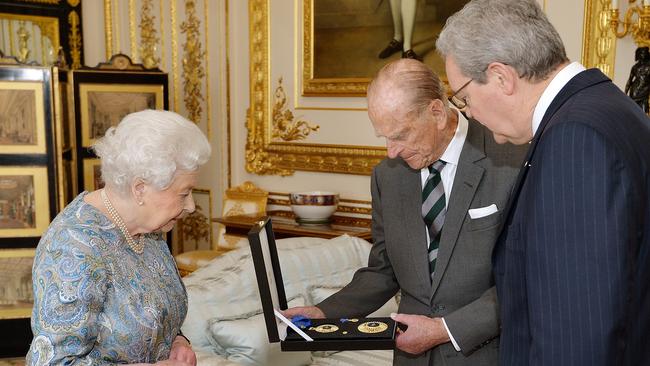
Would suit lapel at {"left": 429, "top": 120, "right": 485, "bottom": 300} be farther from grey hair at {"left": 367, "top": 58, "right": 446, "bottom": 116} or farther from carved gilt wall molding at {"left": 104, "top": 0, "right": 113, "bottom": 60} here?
carved gilt wall molding at {"left": 104, "top": 0, "right": 113, "bottom": 60}

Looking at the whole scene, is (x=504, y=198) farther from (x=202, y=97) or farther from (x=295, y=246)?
(x=202, y=97)

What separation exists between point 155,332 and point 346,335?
480 millimetres

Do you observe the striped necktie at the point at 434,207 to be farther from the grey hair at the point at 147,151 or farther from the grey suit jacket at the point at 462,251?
the grey hair at the point at 147,151

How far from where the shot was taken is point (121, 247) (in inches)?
63.2

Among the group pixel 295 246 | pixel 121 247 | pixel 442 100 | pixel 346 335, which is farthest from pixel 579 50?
pixel 121 247

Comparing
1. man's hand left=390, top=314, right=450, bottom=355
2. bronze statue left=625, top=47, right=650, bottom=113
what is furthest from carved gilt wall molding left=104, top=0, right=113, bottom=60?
man's hand left=390, top=314, right=450, bottom=355

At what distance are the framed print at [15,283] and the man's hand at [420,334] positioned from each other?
3608 millimetres

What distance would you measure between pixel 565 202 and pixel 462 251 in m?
0.72

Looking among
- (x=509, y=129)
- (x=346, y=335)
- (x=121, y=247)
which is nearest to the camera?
(x=509, y=129)

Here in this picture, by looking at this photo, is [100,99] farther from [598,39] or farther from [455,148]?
[455,148]

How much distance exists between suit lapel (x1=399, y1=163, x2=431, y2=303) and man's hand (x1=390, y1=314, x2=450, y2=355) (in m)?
0.09

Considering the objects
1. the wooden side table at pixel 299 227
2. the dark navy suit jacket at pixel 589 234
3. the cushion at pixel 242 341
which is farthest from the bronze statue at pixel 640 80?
the dark navy suit jacket at pixel 589 234

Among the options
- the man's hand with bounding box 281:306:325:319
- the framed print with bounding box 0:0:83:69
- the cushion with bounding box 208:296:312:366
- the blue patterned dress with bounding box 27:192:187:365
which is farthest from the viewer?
the framed print with bounding box 0:0:83:69

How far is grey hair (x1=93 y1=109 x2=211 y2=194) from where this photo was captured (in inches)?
62.4
